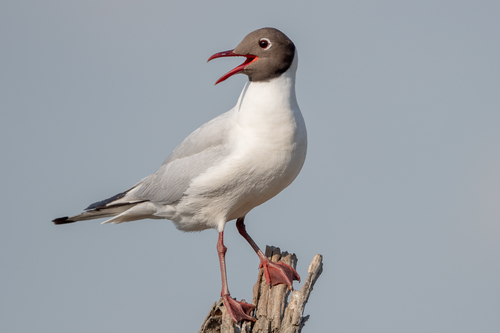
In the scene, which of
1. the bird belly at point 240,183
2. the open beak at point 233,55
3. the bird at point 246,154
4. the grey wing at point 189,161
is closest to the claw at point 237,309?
the bird at point 246,154

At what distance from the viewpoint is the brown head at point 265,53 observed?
840cm

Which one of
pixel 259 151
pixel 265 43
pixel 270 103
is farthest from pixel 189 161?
pixel 265 43

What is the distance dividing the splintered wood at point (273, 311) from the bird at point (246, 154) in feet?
0.38

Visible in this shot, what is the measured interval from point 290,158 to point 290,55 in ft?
4.35

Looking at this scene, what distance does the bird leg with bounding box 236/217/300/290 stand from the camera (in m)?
8.81

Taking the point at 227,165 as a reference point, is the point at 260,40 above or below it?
above

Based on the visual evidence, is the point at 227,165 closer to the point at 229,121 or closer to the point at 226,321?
the point at 229,121

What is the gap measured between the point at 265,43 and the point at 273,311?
3.44 metres

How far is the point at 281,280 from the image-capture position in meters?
8.79

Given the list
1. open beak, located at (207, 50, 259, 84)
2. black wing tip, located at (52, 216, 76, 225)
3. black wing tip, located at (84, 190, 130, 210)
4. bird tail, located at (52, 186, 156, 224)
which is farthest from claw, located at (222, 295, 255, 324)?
black wing tip, located at (52, 216, 76, 225)

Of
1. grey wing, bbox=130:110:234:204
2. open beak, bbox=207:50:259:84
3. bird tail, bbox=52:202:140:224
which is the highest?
open beak, bbox=207:50:259:84

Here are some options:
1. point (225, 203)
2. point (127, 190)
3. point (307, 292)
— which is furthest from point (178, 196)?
point (307, 292)

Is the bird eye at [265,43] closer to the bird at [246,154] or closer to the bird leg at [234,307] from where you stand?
the bird at [246,154]

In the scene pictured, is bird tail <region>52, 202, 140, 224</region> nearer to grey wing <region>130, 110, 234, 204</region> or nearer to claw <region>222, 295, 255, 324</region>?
grey wing <region>130, 110, 234, 204</region>
